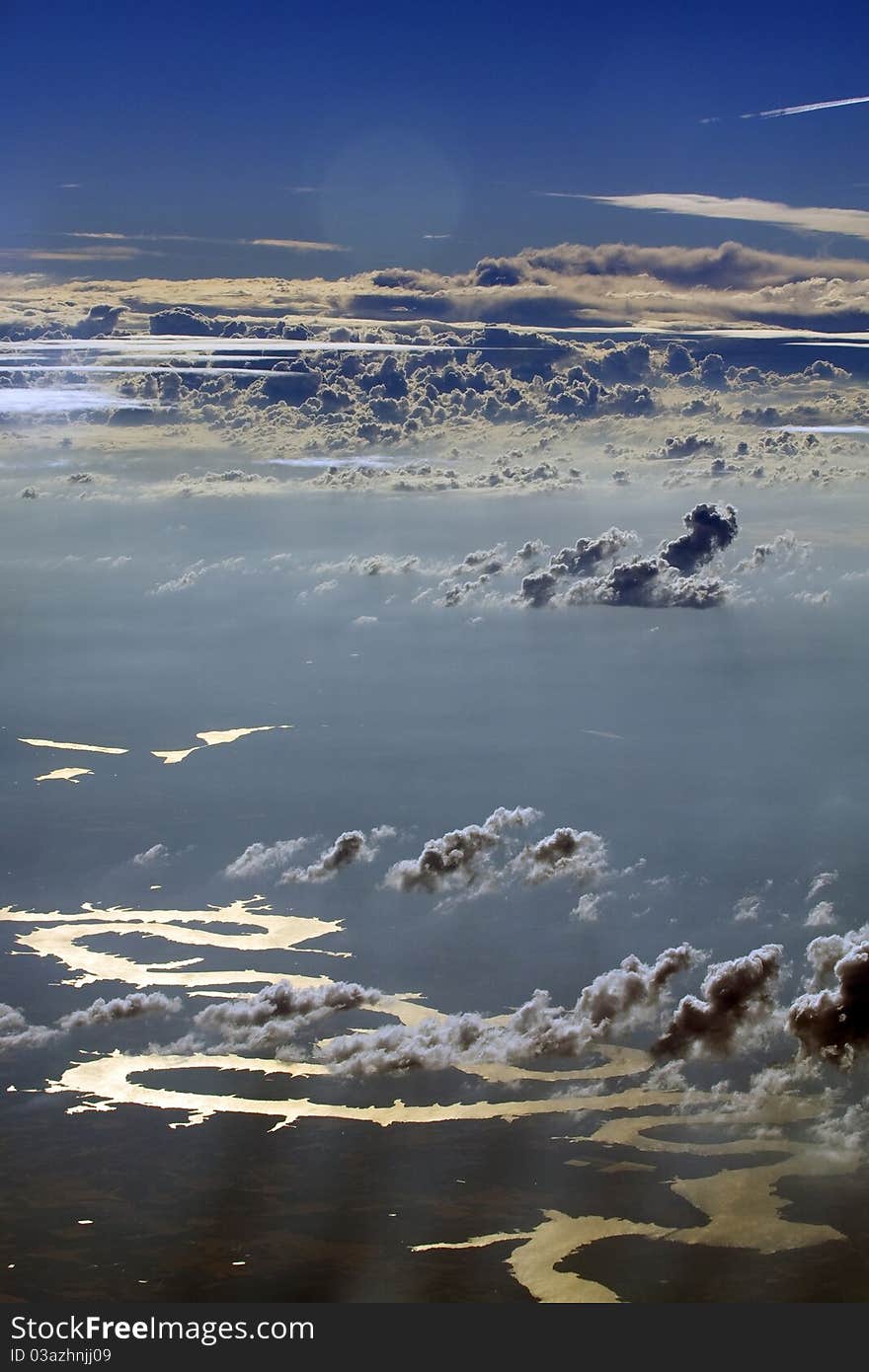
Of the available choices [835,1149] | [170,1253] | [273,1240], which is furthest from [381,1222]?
[835,1149]

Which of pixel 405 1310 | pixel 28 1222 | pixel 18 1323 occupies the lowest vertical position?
pixel 28 1222

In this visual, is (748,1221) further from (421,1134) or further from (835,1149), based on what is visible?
(421,1134)

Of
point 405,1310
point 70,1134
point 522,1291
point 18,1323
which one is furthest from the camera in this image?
point 70,1134

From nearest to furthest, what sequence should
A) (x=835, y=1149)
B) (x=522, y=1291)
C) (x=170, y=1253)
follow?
(x=522, y=1291) → (x=170, y=1253) → (x=835, y=1149)

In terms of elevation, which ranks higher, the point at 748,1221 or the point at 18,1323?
the point at 18,1323

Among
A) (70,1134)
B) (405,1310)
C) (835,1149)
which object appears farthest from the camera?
(70,1134)

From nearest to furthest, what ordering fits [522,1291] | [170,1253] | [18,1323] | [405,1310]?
[18,1323]
[405,1310]
[522,1291]
[170,1253]

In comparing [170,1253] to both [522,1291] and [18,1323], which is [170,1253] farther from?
[18,1323]

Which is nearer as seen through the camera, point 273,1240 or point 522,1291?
point 522,1291

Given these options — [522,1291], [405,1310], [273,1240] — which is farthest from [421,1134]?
[405,1310]
